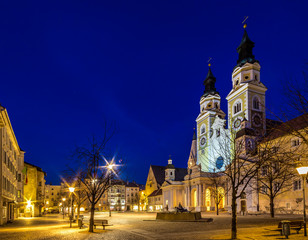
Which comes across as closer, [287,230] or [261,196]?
[287,230]

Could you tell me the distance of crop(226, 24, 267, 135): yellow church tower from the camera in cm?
7400

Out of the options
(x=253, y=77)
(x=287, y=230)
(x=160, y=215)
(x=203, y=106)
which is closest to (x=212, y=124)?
(x=203, y=106)

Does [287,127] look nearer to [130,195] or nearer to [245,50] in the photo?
[245,50]

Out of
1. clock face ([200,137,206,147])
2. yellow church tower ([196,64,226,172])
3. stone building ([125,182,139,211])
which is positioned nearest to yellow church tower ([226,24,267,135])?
yellow church tower ([196,64,226,172])

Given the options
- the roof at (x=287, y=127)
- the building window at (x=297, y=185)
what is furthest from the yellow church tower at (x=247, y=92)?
the roof at (x=287, y=127)

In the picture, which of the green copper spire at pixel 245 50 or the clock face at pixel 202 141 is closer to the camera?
the green copper spire at pixel 245 50

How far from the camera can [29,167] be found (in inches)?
2616

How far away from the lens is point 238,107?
77.6 meters

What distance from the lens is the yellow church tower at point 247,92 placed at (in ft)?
243

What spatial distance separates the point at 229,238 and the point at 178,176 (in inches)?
4004

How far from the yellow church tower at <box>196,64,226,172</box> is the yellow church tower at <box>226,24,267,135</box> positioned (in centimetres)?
1054

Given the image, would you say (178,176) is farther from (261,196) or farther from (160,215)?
(160,215)

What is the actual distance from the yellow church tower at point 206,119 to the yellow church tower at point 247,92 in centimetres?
1054

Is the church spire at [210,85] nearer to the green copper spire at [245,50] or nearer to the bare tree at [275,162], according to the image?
the green copper spire at [245,50]
